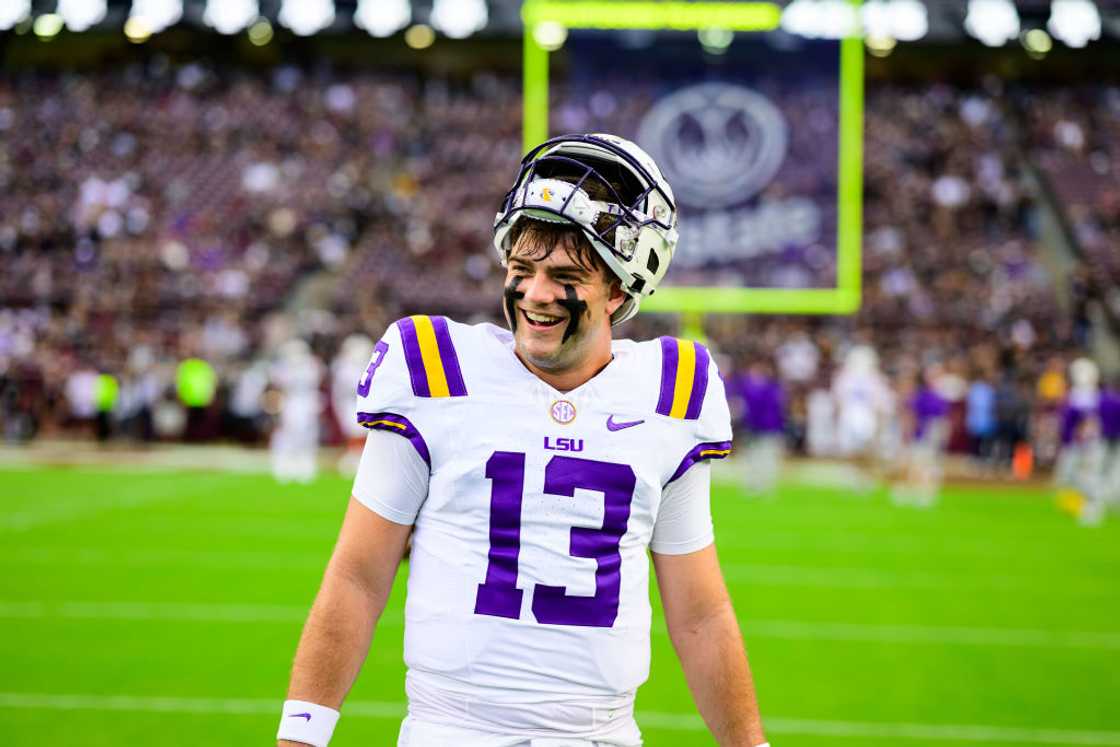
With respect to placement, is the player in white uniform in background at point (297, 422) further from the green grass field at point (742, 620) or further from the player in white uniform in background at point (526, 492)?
the player in white uniform in background at point (526, 492)

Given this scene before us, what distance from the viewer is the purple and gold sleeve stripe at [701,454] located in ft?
7.10

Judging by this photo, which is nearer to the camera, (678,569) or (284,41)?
(678,569)

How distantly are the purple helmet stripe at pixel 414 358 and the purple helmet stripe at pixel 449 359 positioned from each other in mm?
36

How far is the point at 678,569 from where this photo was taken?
2254mm

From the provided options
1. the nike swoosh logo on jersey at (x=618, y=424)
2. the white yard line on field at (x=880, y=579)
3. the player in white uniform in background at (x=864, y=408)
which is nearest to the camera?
the nike swoosh logo on jersey at (x=618, y=424)

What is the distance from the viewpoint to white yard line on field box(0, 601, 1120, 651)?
675 centimetres

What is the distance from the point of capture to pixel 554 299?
2.06m

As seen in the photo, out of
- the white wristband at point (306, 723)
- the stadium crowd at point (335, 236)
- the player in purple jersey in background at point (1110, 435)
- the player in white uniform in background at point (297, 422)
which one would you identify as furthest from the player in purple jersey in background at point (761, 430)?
the white wristband at point (306, 723)

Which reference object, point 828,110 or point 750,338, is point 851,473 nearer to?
point 750,338

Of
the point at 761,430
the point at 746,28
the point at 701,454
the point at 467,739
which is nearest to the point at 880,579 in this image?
the point at 761,430

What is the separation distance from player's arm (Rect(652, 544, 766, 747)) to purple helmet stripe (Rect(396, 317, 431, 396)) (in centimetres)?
56

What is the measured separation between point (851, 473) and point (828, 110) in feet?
19.7

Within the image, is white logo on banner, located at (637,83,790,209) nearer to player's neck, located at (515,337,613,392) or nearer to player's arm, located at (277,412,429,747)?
player's neck, located at (515,337,613,392)

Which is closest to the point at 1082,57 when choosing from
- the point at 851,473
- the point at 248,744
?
the point at 851,473
